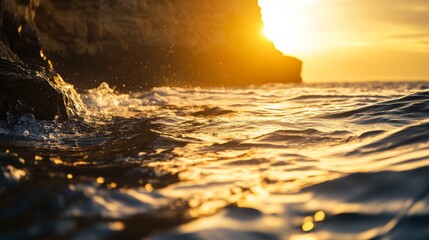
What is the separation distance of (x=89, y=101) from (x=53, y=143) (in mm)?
5604

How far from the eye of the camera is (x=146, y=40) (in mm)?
28625

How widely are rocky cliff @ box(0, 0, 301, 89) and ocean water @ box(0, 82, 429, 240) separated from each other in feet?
38.4

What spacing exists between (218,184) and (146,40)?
27586mm

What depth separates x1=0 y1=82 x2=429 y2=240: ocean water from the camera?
1693 millimetres

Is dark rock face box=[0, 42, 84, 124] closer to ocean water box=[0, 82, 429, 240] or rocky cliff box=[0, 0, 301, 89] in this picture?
ocean water box=[0, 82, 429, 240]

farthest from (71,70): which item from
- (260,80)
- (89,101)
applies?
(260,80)

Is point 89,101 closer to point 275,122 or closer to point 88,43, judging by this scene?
point 275,122

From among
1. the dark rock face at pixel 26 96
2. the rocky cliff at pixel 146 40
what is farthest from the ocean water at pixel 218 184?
the rocky cliff at pixel 146 40

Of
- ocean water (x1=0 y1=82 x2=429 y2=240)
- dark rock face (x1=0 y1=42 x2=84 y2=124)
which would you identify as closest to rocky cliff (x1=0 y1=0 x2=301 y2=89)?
dark rock face (x1=0 y1=42 x2=84 y2=124)

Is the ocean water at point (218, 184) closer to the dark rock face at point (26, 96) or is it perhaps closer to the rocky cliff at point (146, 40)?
the dark rock face at point (26, 96)

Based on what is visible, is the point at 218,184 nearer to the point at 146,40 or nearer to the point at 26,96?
the point at 26,96

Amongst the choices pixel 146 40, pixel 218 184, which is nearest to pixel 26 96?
pixel 218 184

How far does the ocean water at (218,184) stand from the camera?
169 centimetres

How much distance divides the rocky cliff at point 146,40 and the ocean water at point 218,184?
1169 centimetres
